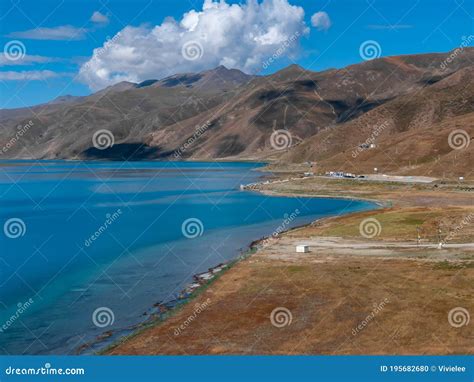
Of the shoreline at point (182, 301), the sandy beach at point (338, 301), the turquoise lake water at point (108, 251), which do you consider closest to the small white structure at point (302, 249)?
the sandy beach at point (338, 301)

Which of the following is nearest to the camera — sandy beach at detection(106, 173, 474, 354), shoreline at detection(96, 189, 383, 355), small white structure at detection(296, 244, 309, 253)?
sandy beach at detection(106, 173, 474, 354)

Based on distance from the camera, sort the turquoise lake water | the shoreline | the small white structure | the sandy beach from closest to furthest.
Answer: the sandy beach → the shoreline → the turquoise lake water → the small white structure

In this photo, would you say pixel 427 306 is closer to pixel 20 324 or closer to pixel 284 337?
pixel 284 337

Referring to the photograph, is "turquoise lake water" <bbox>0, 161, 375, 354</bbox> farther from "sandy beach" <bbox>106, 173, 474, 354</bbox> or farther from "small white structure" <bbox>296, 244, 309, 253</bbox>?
"small white structure" <bbox>296, 244, 309, 253</bbox>

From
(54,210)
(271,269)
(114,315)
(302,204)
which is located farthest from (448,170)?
(114,315)

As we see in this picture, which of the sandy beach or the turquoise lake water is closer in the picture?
the sandy beach

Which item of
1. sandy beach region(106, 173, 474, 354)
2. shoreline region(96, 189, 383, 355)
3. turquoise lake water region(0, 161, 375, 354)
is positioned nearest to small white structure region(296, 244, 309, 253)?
sandy beach region(106, 173, 474, 354)

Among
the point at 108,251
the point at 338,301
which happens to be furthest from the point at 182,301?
the point at 108,251
